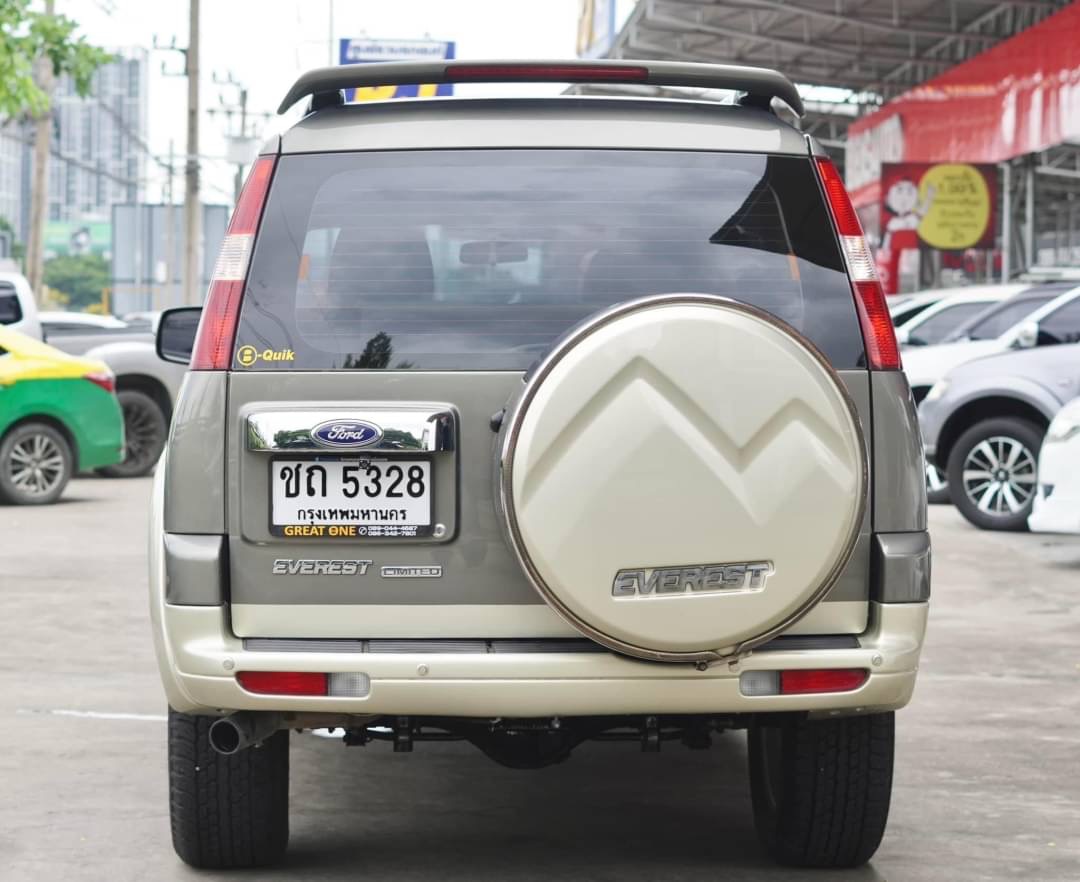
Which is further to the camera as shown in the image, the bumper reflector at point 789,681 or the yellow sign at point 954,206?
the yellow sign at point 954,206

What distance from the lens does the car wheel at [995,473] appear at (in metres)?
14.4

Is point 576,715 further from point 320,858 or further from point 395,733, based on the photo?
point 320,858

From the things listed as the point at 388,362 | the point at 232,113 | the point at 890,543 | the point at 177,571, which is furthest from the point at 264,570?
the point at 232,113

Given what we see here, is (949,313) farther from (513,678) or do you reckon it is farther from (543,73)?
(513,678)

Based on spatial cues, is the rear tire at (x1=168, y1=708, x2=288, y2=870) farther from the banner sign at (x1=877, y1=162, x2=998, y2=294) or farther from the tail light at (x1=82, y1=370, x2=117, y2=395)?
the banner sign at (x1=877, y1=162, x2=998, y2=294)

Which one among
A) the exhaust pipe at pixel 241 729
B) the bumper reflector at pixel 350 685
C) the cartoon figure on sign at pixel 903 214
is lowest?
the exhaust pipe at pixel 241 729

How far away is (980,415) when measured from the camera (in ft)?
48.1

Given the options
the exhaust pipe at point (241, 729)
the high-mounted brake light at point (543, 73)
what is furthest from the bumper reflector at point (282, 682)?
the high-mounted brake light at point (543, 73)

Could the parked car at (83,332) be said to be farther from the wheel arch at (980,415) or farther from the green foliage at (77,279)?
the green foliage at (77,279)

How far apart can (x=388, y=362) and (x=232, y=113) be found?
74864 mm

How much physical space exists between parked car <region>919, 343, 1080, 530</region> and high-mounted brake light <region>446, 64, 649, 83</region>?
972 cm

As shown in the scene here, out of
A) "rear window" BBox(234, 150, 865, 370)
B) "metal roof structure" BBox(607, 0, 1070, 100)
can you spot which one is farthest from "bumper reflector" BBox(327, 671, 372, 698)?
"metal roof structure" BBox(607, 0, 1070, 100)

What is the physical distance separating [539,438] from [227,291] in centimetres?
88

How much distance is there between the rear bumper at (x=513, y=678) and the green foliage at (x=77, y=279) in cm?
14117
